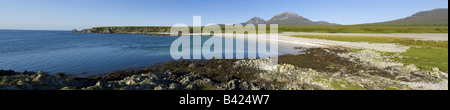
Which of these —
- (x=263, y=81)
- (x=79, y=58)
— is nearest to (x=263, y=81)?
(x=263, y=81)

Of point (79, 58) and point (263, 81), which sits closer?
point (263, 81)

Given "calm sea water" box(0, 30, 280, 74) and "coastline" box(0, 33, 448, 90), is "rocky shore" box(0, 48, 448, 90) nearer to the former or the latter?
"coastline" box(0, 33, 448, 90)

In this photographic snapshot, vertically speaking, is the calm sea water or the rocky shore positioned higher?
the calm sea water

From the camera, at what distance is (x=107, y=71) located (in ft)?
64.1

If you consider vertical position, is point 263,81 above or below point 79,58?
below

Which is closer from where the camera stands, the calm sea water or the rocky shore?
the rocky shore

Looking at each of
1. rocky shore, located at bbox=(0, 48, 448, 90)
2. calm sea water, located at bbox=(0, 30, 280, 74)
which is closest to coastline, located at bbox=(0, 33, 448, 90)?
rocky shore, located at bbox=(0, 48, 448, 90)

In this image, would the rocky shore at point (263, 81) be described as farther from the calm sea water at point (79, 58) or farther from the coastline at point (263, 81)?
the calm sea water at point (79, 58)

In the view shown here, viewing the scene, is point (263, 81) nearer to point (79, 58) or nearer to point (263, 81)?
point (263, 81)

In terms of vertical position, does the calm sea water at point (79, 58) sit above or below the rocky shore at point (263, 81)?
above

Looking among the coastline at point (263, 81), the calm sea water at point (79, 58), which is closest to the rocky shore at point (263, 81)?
the coastline at point (263, 81)

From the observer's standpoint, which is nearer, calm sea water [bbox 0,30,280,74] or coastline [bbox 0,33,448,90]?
coastline [bbox 0,33,448,90]

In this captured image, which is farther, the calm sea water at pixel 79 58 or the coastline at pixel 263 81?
the calm sea water at pixel 79 58

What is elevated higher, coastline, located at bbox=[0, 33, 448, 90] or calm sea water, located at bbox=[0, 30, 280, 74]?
calm sea water, located at bbox=[0, 30, 280, 74]
